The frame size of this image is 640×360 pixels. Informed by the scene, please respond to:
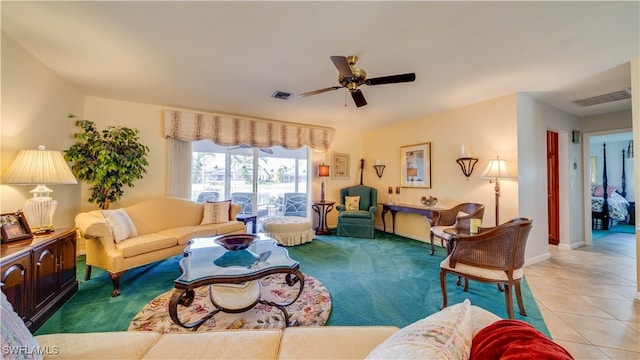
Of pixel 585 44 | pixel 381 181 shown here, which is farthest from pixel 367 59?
pixel 381 181

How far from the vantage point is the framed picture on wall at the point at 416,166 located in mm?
4410

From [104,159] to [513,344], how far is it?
4052 mm

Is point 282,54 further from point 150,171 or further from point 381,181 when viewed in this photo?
point 381,181

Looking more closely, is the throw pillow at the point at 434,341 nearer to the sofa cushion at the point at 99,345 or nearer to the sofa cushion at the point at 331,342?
the sofa cushion at the point at 331,342

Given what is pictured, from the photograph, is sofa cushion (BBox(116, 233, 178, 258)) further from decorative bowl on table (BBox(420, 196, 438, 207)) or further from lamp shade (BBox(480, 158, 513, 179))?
lamp shade (BBox(480, 158, 513, 179))

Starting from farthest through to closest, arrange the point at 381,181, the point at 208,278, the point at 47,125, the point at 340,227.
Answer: the point at 381,181
the point at 340,227
the point at 47,125
the point at 208,278

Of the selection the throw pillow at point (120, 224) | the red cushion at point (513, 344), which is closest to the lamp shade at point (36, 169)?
the throw pillow at point (120, 224)

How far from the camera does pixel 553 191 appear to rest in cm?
430

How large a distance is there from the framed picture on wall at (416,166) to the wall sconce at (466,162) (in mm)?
637

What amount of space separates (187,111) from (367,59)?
313 cm

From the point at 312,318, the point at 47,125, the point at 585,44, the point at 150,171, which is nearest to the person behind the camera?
the point at 312,318

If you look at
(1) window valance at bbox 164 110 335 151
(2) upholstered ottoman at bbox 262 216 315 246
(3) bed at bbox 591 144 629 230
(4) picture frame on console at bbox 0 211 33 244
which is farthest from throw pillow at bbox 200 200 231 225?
(3) bed at bbox 591 144 629 230

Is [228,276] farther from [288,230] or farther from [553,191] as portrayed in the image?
[553,191]

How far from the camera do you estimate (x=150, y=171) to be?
3797mm
